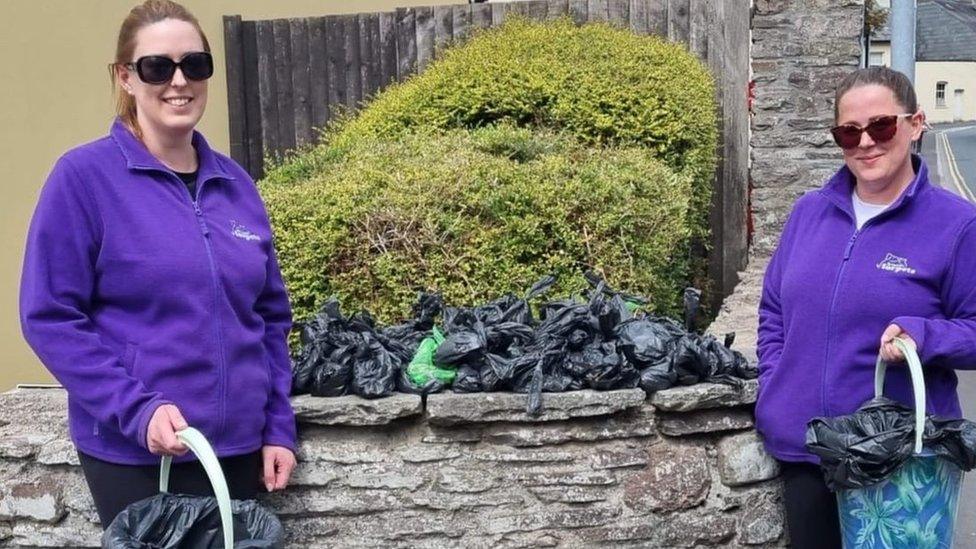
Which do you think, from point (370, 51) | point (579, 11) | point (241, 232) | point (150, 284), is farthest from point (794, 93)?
point (150, 284)

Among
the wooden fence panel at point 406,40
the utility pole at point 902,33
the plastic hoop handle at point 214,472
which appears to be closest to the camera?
the plastic hoop handle at point 214,472

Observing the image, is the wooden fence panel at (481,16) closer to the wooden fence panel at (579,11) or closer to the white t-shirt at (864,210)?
the wooden fence panel at (579,11)

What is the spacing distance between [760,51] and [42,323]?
17.5ft

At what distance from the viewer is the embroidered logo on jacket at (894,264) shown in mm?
2844

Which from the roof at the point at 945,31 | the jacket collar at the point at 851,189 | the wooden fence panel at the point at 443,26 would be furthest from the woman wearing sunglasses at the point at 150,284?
the roof at the point at 945,31

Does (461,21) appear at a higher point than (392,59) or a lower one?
higher

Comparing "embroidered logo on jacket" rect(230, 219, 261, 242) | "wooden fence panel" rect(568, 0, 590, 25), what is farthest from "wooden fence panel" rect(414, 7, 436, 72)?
"embroidered logo on jacket" rect(230, 219, 261, 242)

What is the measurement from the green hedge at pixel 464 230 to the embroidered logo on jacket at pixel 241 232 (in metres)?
1.49

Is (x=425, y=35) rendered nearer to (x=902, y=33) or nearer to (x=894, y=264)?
(x=902, y=33)

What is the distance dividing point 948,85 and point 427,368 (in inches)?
2553

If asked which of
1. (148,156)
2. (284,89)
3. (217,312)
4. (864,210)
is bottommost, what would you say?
(217,312)

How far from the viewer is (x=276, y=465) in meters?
2.95

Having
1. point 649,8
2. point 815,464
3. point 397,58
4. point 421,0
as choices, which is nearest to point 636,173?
point 815,464

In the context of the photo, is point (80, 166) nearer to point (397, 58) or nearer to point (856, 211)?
point (856, 211)
